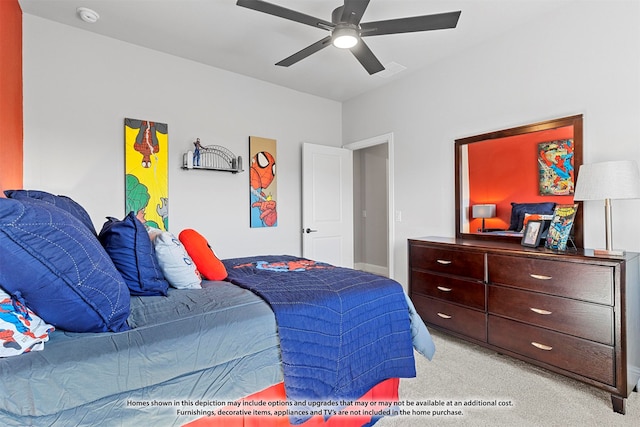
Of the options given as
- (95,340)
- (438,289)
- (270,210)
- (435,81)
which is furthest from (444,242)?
(95,340)

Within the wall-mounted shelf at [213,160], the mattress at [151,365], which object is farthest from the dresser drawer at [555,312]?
the wall-mounted shelf at [213,160]

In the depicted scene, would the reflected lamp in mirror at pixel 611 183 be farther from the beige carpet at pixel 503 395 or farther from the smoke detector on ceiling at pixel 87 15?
the smoke detector on ceiling at pixel 87 15

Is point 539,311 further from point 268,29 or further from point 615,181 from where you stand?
point 268,29

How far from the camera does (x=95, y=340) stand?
3.44 feet

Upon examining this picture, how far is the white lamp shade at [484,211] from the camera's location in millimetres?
2951

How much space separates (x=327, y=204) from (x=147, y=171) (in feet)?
7.14

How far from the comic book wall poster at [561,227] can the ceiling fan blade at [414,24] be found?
5.08 feet

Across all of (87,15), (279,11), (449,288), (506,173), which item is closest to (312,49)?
(279,11)

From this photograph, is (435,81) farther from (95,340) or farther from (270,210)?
(95,340)

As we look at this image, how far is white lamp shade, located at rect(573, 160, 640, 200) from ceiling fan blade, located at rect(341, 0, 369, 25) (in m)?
1.76

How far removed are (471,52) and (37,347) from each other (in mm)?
3697

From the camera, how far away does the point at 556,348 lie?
2.08 metres

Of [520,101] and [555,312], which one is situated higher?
[520,101]

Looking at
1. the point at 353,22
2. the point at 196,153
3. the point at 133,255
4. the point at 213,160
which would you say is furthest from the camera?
the point at 213,160
